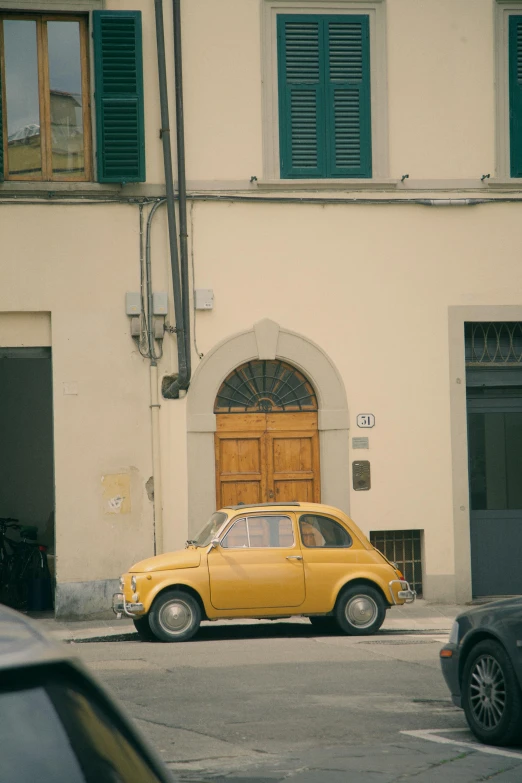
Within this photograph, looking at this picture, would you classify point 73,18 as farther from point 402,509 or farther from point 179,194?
point 402,509

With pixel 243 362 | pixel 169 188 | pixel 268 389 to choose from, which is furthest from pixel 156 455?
pixel 169 188

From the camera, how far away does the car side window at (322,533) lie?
13.3 meters

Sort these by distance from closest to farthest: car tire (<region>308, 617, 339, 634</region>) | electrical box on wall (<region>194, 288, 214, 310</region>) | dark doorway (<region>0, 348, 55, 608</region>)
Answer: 1. car tire (<region>308, 617, 339, 634</region>)
2. electrical box on wall (<region>194, 288, 214, 310</region>)
3. dark doorway (<region>0, 348, 55, 608</region>)

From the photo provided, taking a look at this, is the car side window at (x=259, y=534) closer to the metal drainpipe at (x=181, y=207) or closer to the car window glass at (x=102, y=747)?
the metal drainpipe at (x=181, y=207)

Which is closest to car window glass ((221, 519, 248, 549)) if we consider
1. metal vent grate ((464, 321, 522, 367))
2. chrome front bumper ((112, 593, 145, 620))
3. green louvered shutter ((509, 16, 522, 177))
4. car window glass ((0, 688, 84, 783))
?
chrome front bumper ((112, 593, 145, 620))

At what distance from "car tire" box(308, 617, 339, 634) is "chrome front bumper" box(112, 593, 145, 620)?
2.29 meters

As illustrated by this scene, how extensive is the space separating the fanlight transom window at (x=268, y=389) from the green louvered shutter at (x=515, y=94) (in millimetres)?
4138

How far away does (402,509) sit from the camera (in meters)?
16.0

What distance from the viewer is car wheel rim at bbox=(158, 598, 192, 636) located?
12820 millimetres

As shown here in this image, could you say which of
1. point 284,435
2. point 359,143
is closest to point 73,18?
point 359,143

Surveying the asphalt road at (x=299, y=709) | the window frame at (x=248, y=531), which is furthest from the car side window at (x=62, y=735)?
the window frame at (x=248, y=531)

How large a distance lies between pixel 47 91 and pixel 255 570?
7108mm

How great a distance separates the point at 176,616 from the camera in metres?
12.8

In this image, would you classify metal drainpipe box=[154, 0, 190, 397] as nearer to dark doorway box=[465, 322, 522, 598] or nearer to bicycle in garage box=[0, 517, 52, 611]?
bicycle in garage box=[0, 517, 52, 611]
